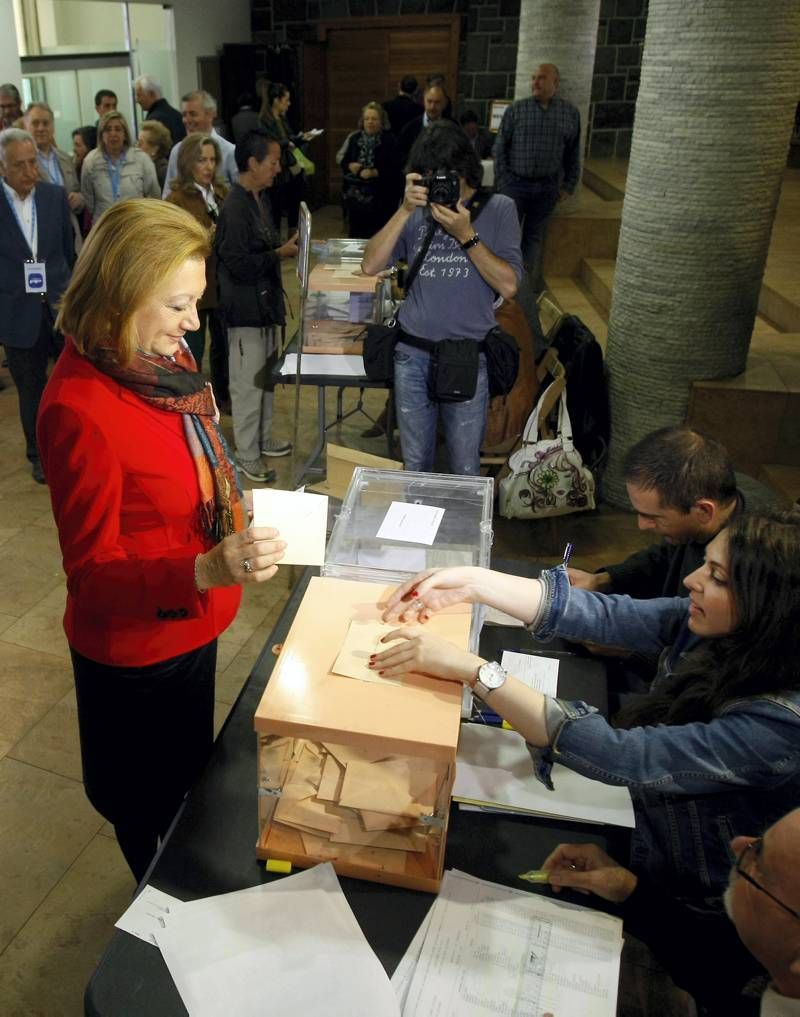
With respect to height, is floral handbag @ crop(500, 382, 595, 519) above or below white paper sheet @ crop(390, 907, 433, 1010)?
below

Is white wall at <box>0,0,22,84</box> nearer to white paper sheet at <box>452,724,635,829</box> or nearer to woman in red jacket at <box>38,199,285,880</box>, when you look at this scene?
woman in red jacket at <box>38,199,285,880</box>

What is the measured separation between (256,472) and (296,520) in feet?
9.51

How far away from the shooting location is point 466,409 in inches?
131

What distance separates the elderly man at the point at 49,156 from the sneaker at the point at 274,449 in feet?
5.50

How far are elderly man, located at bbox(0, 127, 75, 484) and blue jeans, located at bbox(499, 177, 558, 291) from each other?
10.7ft

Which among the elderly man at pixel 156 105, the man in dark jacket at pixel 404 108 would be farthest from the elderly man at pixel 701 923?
the man in dark jacket at pixel 404 108

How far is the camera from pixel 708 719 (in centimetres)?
147

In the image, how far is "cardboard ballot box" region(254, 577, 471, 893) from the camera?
1.28 metres

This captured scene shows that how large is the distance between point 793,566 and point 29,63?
788 cm

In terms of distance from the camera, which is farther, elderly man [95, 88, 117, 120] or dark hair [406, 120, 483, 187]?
elderly man [95, 88, 117, 120]

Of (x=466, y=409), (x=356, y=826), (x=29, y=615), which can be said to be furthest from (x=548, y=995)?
(x=29, y=615)

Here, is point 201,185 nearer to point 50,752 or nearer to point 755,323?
point 50,752

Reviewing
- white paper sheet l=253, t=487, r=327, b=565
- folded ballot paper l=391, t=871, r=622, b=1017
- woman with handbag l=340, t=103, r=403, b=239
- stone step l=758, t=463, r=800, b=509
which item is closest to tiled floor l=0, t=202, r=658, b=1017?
stone step l=758, t=463, r=800, b=509

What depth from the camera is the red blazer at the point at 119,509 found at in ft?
4.61
